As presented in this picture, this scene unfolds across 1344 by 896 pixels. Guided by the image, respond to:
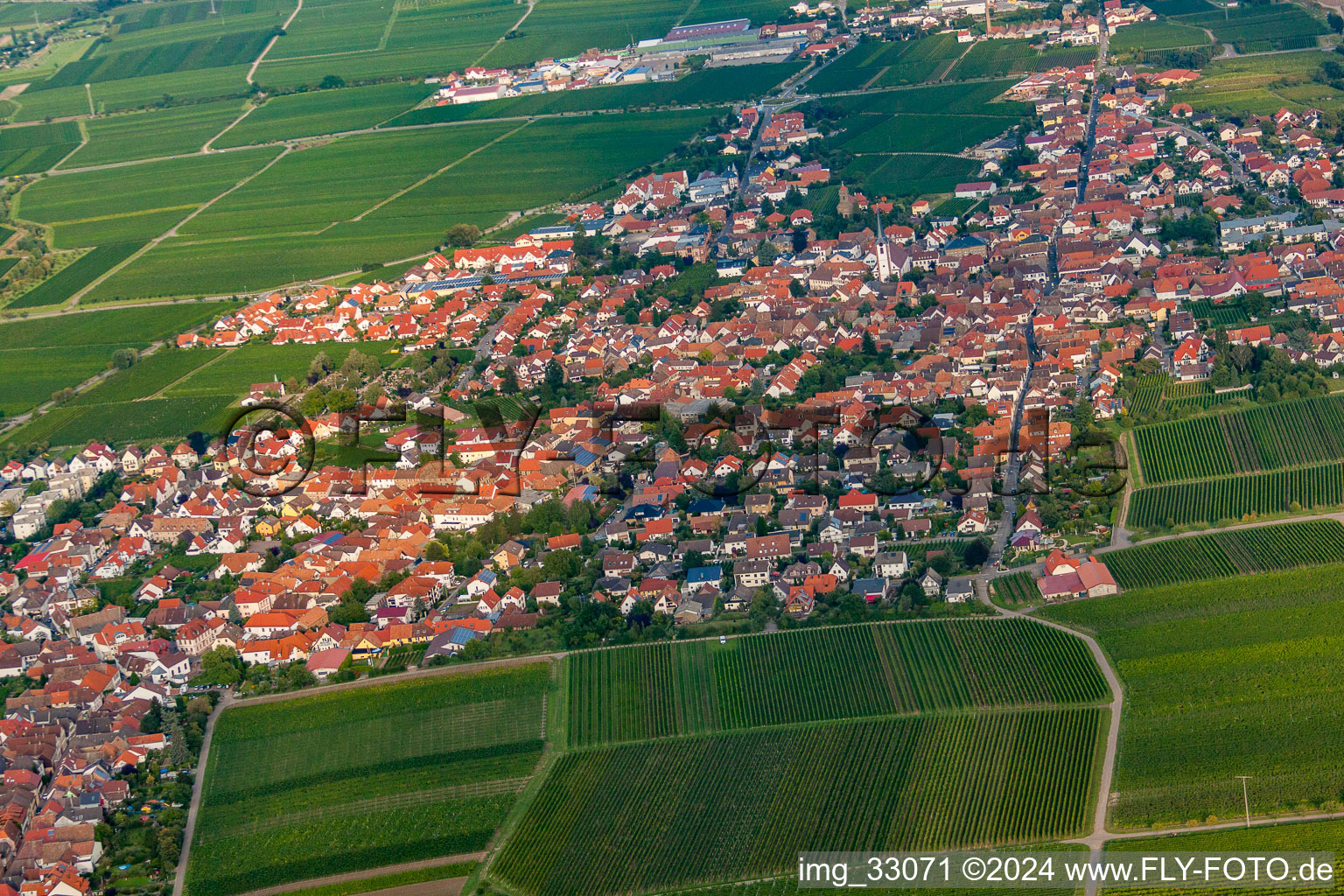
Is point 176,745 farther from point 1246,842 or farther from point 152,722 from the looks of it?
point 1246,842

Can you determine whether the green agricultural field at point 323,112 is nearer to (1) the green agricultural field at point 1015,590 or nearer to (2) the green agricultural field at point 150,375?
(2) the green agricultural field at point 150,375

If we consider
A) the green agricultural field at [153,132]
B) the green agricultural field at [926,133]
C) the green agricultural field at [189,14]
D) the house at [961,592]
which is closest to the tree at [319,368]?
the house at [961,592]

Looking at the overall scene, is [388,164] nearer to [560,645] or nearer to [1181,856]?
[560,645]

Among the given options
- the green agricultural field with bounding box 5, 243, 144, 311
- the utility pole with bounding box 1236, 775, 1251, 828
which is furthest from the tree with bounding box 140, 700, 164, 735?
the green agricultural field with bounding box 5, 243, 144, 311

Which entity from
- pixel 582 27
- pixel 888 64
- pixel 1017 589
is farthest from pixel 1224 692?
pixel 582 27

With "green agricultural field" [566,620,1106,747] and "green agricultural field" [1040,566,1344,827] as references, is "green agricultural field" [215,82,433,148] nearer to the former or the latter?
"green agricultural field" [566,620,1106,747]

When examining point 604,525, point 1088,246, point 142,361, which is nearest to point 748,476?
point 604,525
